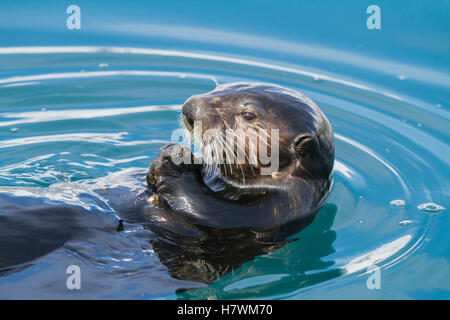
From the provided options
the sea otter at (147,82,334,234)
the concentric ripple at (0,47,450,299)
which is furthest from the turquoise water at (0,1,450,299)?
the sea otter at (147,82,334,234)

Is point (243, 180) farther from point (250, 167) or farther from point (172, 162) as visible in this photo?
point (172, 162)

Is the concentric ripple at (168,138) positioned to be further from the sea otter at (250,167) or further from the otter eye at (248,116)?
the otter eye at (248,116)

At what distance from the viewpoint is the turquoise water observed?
12.4ft

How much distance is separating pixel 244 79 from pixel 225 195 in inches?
132

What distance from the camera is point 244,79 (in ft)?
23.3

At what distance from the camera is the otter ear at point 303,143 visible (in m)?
3.89

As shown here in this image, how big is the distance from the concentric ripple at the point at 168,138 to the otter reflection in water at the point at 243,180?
21cm

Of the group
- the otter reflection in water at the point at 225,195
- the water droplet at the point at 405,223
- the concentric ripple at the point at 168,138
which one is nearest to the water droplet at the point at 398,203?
the concentric ripple at the point at 168,138

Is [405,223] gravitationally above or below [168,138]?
below

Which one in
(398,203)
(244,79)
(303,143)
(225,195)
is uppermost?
(244,79)

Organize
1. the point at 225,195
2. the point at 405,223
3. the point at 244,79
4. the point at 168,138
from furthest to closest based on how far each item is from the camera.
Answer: the point at 244,79 < the point at 168,138 < the point at 405,223 < the point at 225,195

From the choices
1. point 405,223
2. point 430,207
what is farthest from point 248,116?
point 430,207

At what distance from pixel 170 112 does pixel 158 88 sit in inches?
26.0
